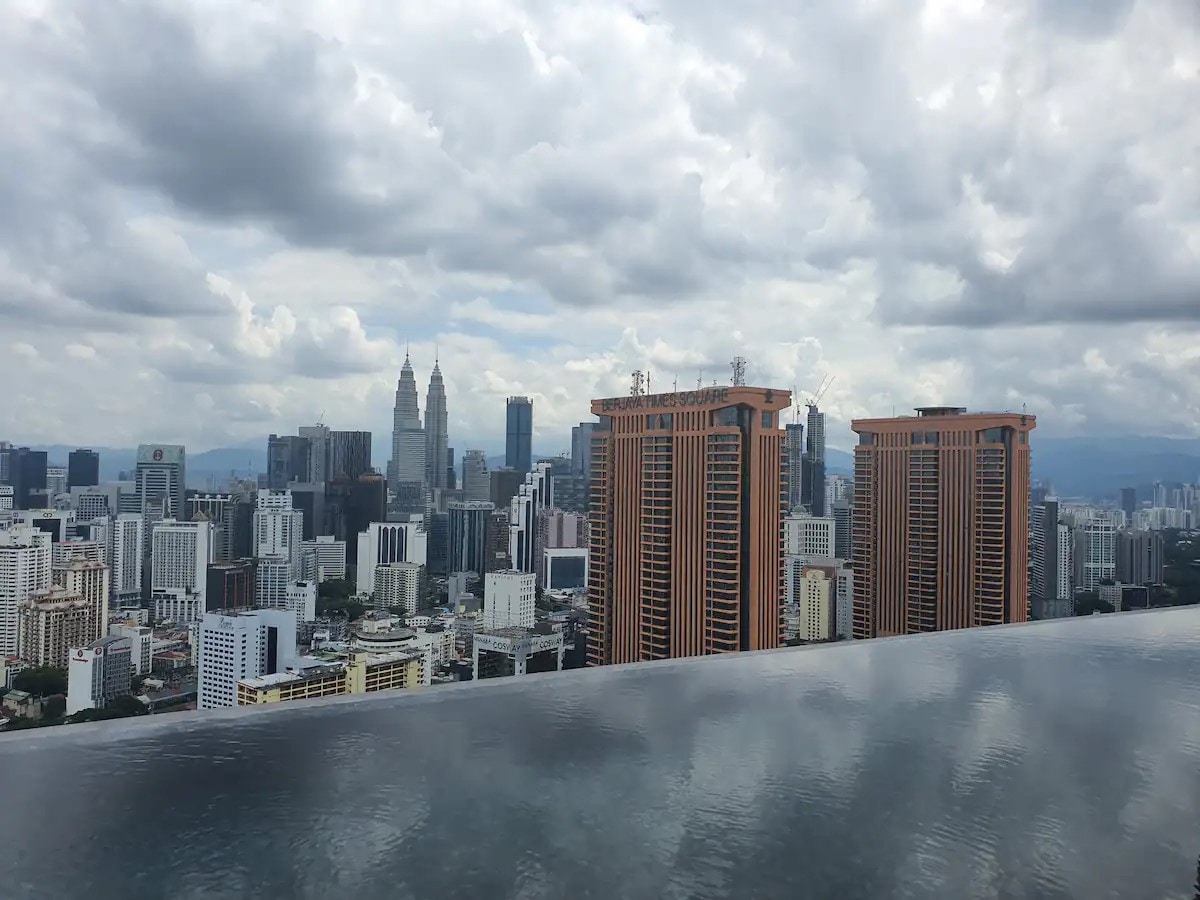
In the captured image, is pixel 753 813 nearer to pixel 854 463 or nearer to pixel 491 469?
pixel 854 463

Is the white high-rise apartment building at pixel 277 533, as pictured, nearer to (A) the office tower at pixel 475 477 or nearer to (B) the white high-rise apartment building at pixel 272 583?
(B) the white high-rise apartment building at pixel 272 583

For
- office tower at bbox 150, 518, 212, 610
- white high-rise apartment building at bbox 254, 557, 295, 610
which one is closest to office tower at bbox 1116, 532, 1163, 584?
white high-rise apartment building at bbox 254, 557, 295, 610

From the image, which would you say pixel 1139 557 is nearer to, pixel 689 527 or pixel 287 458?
pixel 689 527

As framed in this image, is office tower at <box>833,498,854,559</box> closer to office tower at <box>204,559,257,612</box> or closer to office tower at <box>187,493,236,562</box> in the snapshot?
office tower at <box>204,559,257,612</box>

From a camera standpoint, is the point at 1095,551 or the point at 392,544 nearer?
the point at 1095,551

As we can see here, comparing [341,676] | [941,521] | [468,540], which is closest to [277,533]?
→ [468,540]

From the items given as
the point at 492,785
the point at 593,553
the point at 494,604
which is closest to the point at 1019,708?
the point at 492,785

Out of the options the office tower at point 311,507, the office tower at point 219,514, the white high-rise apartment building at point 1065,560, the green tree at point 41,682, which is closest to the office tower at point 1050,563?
the white high-rise apartment building at point 1065,560
